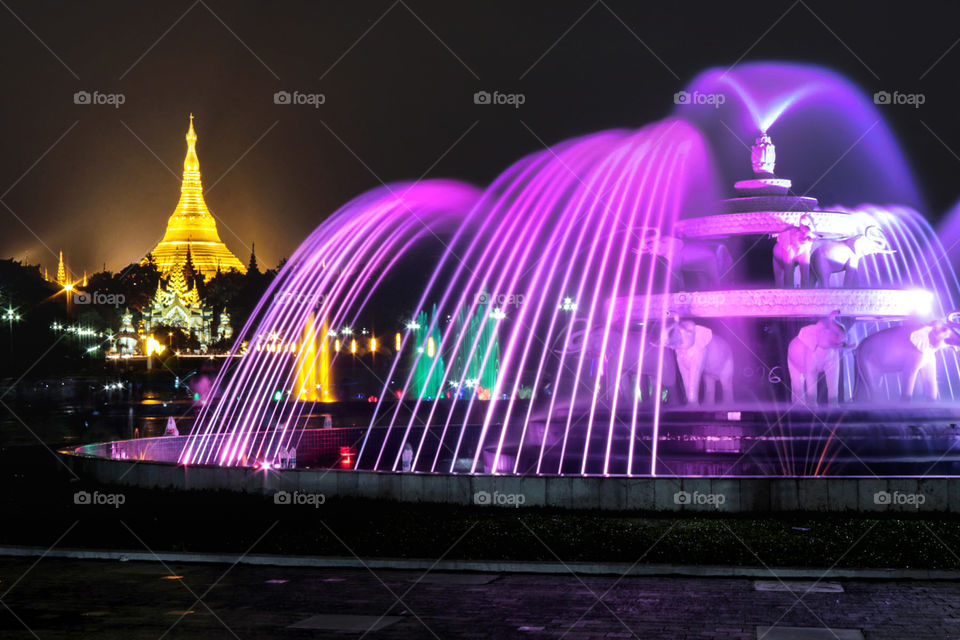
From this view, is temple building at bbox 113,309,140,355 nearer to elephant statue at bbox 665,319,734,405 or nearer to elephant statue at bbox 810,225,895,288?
elephant statue at bbox 665,319,734,405

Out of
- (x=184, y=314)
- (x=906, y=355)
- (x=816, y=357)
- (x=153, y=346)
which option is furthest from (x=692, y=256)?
(x=184, y=314)

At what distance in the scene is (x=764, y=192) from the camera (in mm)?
24203

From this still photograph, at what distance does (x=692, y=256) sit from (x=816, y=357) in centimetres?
344

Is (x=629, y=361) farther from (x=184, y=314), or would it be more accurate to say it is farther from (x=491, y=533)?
(x=184, y=314)

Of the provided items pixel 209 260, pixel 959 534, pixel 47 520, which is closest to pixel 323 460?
pixel 47 520

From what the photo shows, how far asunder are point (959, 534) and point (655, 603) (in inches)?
183

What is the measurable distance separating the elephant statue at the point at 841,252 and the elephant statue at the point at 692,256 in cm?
184

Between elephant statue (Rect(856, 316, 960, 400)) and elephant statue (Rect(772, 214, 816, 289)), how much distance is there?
6.11 feet

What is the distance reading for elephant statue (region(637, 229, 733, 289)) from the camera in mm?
23359

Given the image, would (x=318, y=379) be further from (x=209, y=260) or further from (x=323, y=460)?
(x=209, y=260)

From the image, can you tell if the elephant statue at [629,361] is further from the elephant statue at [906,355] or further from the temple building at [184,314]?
the temple building at [184,314]

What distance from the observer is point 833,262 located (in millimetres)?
22734

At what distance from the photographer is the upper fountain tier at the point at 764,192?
23.3 meters

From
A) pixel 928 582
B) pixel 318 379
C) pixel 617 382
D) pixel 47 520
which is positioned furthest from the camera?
pixel 318 379
